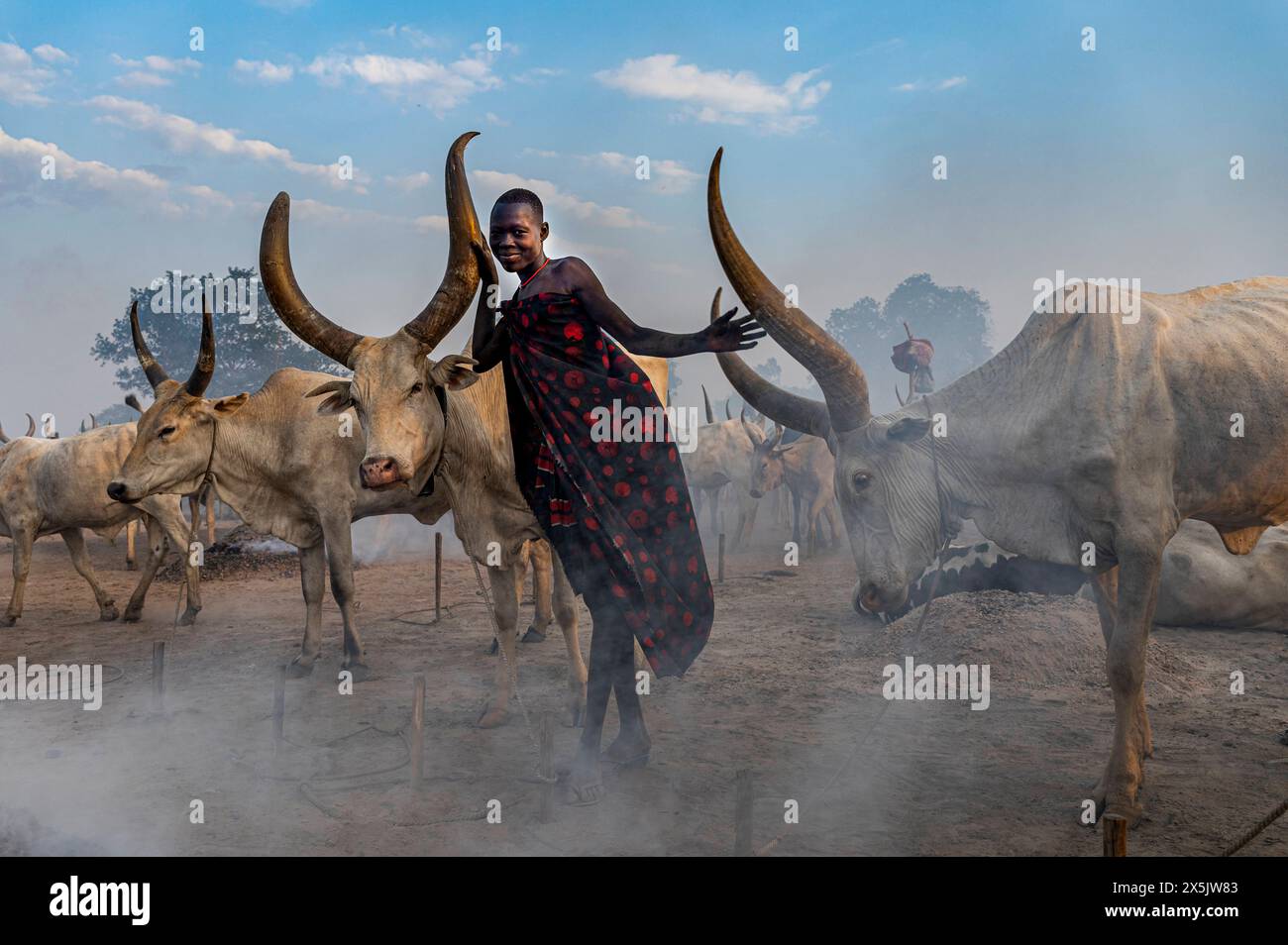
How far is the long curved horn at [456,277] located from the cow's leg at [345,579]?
2708 mm

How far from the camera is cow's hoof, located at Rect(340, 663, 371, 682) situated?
662 centimetres

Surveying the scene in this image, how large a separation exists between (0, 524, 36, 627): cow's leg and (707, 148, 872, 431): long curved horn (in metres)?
9.03

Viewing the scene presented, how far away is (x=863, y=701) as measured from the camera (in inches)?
227

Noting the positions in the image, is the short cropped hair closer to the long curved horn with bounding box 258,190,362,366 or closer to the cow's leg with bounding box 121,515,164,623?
the long curved horn with bounding box 258,190,362,366

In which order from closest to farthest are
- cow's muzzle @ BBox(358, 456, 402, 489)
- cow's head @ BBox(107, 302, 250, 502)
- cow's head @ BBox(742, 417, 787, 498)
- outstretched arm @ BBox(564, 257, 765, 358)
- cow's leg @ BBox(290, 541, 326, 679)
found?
outstretched arm @ BBox(564, 257, 765, 358), cow's muzzle @ BBox(358, 456, 402, 489), cow's head @ BBox(107, 302, 250, 502), cow's leg @ BBox(290, 541, 326, 679), cow's head @ BBox(742, 417, 787, 498)

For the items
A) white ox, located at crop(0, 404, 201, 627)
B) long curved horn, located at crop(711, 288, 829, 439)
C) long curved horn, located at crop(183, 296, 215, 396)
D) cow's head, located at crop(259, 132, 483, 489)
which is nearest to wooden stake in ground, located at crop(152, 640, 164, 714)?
long curved horn, located at crop(183, 296, 215, 396)

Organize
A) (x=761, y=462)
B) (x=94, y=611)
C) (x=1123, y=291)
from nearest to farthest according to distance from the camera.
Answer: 1. (x=1123, y=291)
2. (x=94, y=611)
3. (x=761, y=462)

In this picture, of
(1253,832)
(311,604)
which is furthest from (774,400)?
(311,604)

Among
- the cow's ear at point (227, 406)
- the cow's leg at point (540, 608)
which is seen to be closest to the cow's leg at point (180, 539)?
the cow's ear at point (227, 406)

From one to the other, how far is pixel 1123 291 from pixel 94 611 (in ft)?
34.8

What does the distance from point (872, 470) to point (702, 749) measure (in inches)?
70.0

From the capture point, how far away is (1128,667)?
390 cm
